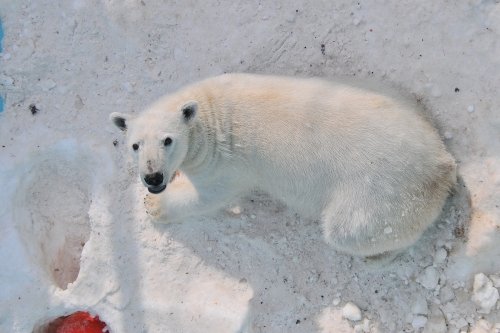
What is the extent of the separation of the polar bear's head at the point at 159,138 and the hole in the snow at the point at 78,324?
1.92 metres

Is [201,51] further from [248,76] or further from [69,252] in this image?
[69,252]

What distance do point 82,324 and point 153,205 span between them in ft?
4.13

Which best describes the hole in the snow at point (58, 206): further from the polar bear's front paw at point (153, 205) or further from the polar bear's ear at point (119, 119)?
the polar bear's ear at point (119, 119)

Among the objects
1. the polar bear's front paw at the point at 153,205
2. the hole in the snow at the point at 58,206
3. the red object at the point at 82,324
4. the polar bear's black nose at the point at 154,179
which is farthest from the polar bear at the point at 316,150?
the red object at the point at 82,324

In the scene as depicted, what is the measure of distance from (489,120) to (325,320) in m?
1.95

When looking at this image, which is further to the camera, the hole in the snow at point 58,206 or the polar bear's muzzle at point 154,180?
the hole in the snow at point 58,206

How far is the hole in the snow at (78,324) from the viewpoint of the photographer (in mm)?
4723

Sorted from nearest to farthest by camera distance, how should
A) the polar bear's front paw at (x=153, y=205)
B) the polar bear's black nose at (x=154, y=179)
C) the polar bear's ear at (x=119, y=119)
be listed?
1. the polar bear's black nose at (x=154, y=179)
2. the polar bear's ear at (x=119, y=119)
3. the polar bear's front paw at (x=153, y=205)

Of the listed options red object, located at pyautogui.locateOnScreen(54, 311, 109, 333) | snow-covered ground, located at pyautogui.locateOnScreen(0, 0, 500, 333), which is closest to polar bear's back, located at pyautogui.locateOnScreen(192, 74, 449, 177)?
snow-covered ground, located at pyautogui.locateOnScreen(0, 0, 500, 333)

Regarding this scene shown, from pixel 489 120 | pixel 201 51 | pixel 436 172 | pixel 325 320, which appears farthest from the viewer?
pixel 201 51

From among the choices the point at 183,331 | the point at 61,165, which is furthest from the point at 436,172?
the point at 61,165

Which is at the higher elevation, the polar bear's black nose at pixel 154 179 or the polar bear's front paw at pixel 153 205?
the polar bear's black nose at pixel 154 179

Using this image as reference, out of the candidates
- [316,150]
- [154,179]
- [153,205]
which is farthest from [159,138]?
[153,205]

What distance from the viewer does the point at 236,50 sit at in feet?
15.0
